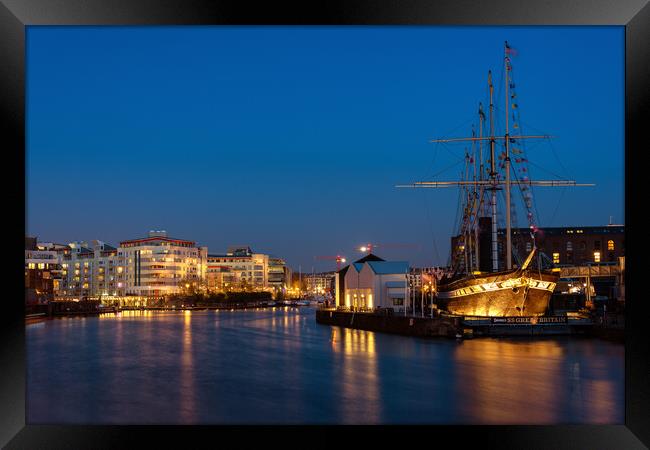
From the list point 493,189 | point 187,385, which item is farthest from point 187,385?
point 493,189

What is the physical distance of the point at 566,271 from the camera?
31.2 m

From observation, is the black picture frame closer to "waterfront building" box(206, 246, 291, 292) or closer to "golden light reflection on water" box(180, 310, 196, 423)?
"golden light reflection on water" box(180, 310, 196, 423)

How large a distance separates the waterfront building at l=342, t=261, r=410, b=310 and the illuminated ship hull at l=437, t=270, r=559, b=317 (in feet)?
27.0

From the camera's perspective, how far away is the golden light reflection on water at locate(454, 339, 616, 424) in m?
10.1

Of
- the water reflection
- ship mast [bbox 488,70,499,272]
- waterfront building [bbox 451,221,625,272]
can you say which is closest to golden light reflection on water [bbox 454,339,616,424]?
the water reflection

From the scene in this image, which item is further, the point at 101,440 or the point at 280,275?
the point at 280,275

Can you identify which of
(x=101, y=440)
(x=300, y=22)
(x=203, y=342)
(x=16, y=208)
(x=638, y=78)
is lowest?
(x=203, y=342)

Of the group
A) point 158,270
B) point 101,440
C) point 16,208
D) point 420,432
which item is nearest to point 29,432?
point 101,440

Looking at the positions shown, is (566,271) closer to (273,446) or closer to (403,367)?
Result: (403,367)

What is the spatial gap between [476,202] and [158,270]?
62660mm

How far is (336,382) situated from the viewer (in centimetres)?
1409

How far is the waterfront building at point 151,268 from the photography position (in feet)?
282

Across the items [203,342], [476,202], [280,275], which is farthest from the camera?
[280,275]

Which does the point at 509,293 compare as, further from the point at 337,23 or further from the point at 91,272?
the point at 91,272
